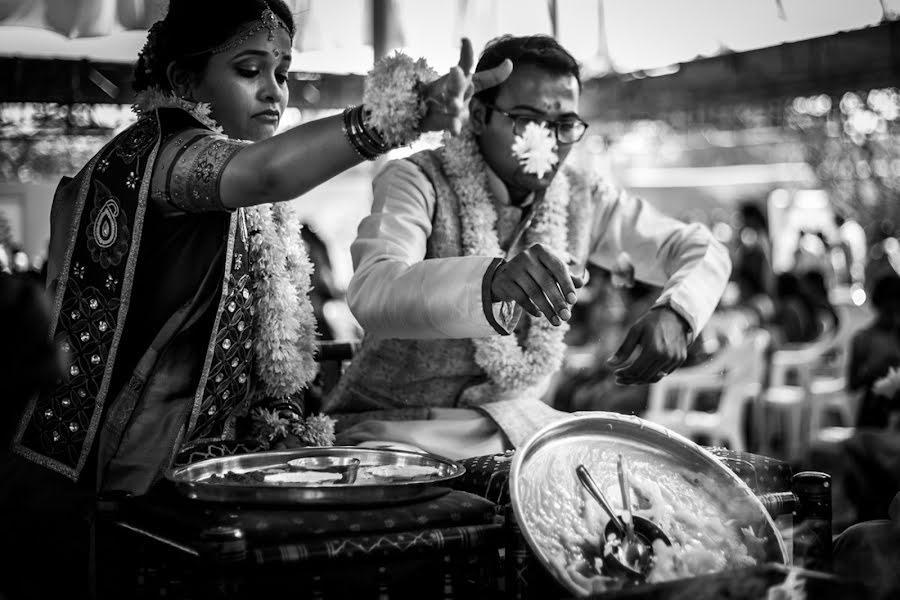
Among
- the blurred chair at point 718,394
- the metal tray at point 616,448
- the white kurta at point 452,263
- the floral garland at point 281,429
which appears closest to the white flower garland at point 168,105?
the white kurta at point 452,263

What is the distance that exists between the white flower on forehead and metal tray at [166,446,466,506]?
953 mm

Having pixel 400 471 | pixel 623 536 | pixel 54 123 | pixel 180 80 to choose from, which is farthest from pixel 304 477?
pixel 54 123

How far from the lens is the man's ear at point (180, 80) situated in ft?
7.16

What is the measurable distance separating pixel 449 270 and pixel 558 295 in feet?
1.08

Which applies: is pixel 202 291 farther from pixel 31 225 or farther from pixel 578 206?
pixel 31 225

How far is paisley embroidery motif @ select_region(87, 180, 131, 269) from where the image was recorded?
1973 mm

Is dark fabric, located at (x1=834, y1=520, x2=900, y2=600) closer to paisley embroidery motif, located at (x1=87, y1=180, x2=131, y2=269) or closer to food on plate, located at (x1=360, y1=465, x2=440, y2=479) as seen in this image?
food on plate, located at (x1=360, y1=465, x2=440, y2=479)

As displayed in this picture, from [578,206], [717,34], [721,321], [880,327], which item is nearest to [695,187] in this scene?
[721,321]

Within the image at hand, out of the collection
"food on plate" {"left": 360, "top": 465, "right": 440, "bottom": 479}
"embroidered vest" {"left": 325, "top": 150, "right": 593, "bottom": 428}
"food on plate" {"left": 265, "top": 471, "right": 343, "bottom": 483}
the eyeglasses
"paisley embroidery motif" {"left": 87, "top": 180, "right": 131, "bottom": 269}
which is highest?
the eyeglasses

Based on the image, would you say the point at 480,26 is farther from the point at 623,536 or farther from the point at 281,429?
the point at 623,536

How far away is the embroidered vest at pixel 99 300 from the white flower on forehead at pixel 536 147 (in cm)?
88

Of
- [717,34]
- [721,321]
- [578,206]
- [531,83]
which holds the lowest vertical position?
[721,321]

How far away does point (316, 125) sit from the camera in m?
1.68

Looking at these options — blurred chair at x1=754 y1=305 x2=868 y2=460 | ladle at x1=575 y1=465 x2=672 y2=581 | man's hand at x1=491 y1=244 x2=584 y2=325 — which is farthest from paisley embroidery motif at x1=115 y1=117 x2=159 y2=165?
blurred chair at x1=754 y1=305 x2=868 y2=460
